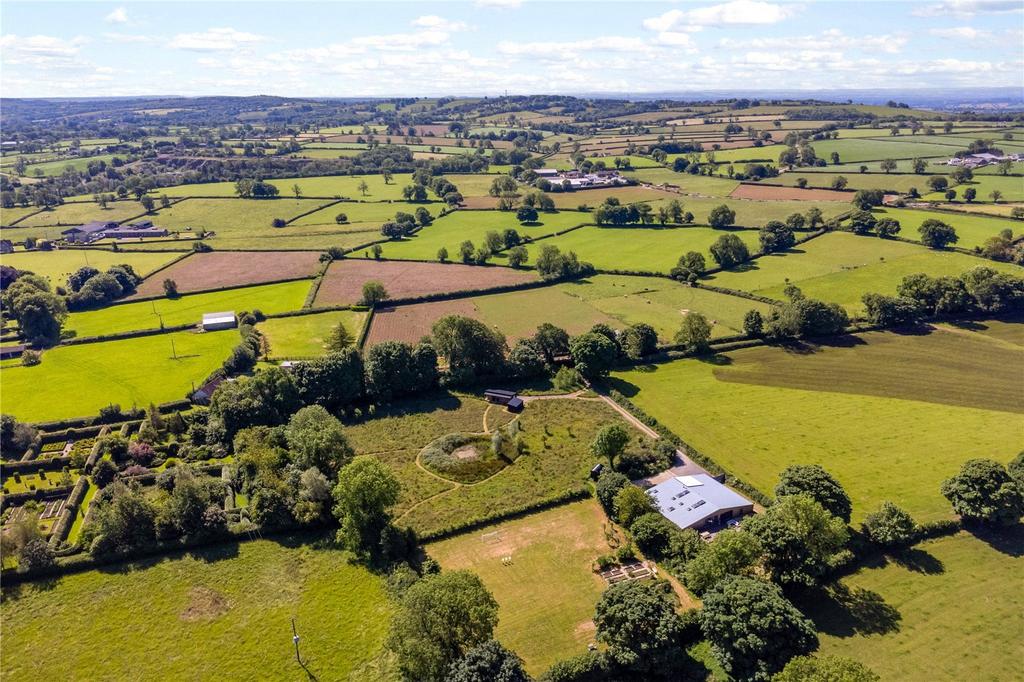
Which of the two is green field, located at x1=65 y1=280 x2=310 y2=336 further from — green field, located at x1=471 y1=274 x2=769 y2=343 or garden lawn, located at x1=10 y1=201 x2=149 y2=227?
garden lawn, located at x1=10 y1=201 x2=149 y2=227

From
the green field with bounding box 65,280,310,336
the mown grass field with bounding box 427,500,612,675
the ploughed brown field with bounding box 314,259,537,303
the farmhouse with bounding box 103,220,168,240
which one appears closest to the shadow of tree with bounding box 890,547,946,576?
the mown grass field with bounding box 427,500,612,675

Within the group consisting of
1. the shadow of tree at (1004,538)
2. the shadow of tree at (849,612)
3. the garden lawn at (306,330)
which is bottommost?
the shadow of tree at (849,612)

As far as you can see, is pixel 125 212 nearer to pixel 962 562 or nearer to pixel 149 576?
pixel 149 576

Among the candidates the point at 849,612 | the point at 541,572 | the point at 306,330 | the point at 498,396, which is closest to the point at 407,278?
the point at 306,330

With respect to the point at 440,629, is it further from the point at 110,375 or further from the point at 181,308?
the point at 181,308

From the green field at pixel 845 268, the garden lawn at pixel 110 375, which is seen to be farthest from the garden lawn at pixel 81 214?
the green field at pixel 845 268

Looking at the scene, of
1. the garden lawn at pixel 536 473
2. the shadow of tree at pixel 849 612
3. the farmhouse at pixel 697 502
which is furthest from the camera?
the garden lawn at pixel 536 473

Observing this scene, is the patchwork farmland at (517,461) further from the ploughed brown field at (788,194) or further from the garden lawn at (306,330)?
the ploughed brown field at (788,194)
